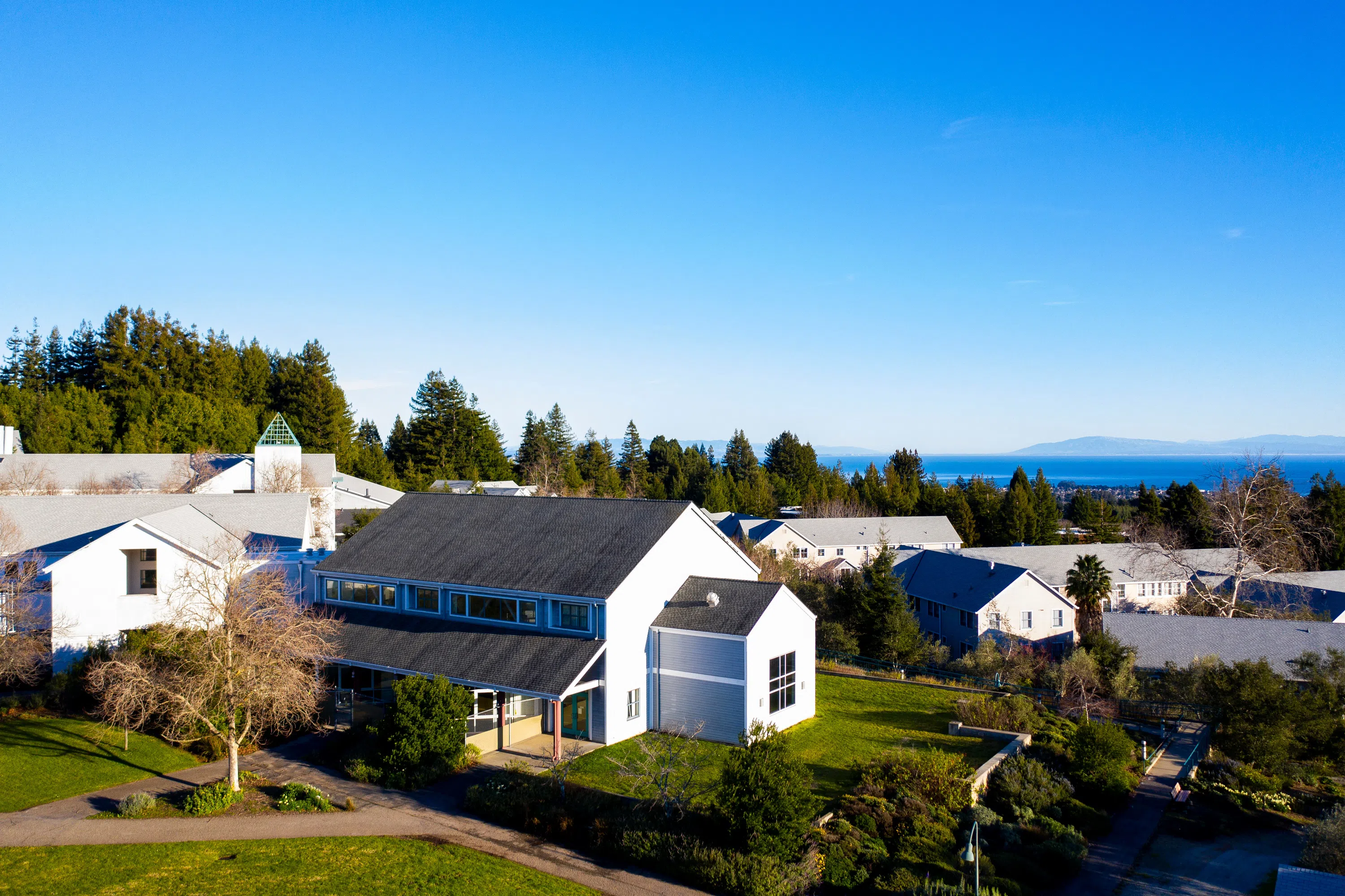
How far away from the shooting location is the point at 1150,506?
260 feet

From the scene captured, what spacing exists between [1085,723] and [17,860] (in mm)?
28016

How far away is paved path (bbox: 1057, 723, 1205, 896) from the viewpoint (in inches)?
717

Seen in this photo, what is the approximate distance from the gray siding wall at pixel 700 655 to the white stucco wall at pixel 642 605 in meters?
0.56

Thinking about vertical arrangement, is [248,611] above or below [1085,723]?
above

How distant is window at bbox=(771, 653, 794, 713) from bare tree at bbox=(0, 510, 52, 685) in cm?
2484

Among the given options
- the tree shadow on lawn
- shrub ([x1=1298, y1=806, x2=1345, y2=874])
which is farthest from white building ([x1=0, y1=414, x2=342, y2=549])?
shrub ([x1=1298, y1=806, x2=1345, y2=874])

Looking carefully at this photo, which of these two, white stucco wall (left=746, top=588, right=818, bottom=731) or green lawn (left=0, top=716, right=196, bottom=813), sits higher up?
white stucco wall (left=746, top=588, right=818, bottom=731)

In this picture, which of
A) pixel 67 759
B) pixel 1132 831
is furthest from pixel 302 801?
pixel 1132 831

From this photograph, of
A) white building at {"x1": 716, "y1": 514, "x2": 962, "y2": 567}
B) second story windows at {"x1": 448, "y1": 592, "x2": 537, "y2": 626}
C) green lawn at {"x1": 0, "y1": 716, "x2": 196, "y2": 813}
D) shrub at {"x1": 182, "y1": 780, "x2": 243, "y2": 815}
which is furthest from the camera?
white building at {"x1": 716, "y1": 514, "x2": 962, "y2": 567}

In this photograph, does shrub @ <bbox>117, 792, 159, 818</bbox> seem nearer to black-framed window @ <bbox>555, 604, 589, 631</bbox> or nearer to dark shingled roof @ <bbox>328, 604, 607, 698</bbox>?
dark shingled roof @ <bbox>328, 604, 607, 698</bbox>

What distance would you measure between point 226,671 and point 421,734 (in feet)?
18.1

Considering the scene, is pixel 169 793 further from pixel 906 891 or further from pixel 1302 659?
pixel 1302 659

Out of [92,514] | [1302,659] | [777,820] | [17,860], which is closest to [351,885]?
[17,860]

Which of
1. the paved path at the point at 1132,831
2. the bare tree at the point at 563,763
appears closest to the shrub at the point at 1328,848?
the paved path at the point at 1132,831
